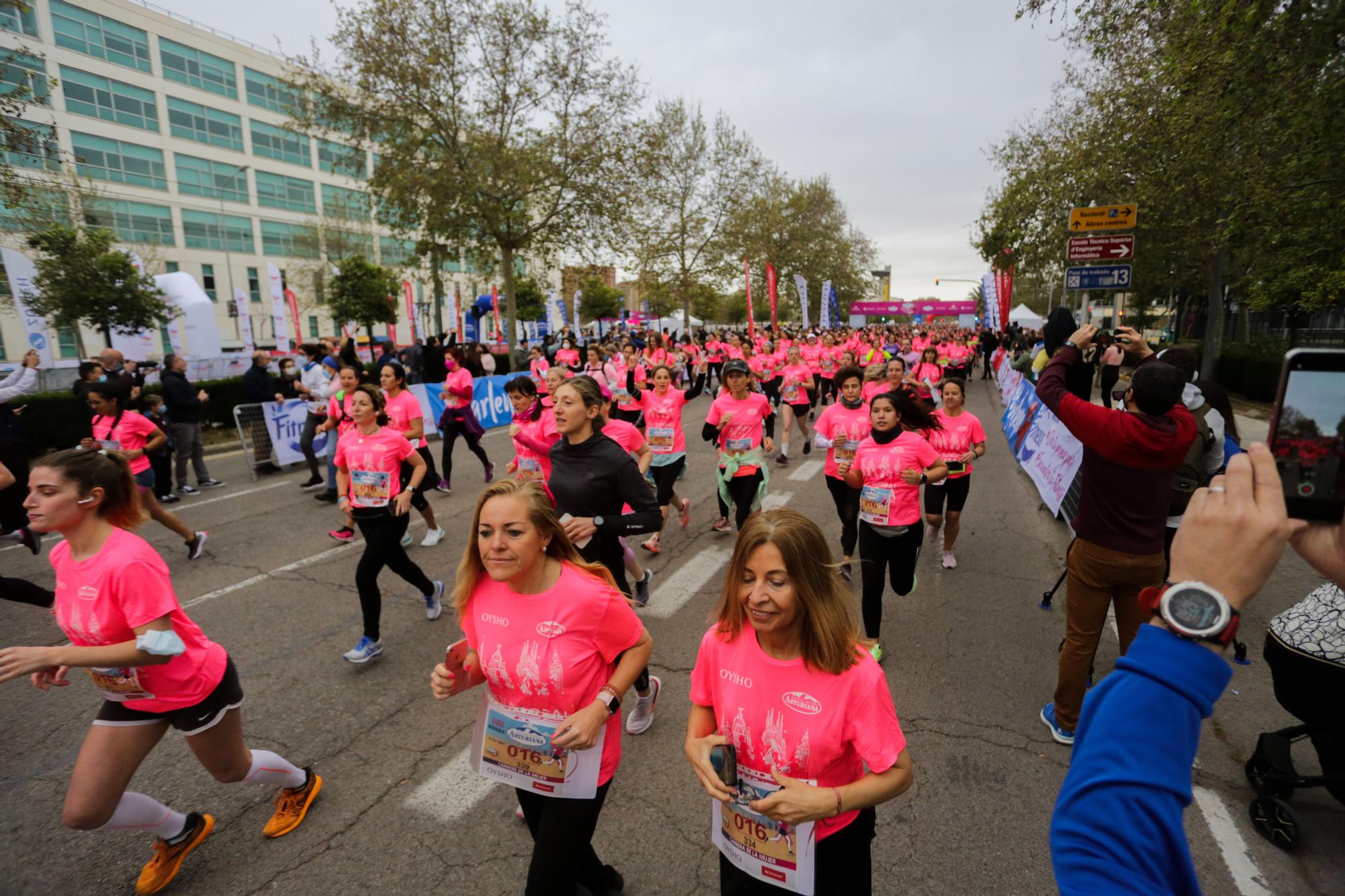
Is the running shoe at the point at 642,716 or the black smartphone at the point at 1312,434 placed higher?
the black smartphone at the point at 1312,434

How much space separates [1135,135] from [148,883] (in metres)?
18.0

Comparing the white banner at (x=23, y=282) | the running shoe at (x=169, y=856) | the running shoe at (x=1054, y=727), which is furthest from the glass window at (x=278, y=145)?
the running shoe at (x=1054, y=727)

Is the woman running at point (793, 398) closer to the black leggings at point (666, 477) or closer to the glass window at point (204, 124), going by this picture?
the black leggings at point (666, 477)

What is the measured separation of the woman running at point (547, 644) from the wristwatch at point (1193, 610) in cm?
169

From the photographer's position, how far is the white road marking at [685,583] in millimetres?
5555

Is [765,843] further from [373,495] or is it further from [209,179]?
[209,179]

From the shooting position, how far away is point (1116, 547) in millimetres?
3273

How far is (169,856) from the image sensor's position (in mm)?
2887

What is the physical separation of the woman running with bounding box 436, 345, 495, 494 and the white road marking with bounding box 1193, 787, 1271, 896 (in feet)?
27.1

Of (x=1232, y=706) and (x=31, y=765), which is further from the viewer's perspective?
(x=1232, y=706)

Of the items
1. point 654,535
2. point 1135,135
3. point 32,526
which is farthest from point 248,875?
point 1135,135

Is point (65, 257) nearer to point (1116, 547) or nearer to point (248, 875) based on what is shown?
point (248, 875)

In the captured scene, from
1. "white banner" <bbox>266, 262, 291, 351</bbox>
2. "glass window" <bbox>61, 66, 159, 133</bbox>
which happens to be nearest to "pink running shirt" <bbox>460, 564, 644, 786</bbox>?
"white banner" <bbox>266, 262, 291, 351</bbox>

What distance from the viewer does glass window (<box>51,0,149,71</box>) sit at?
1404 inches
